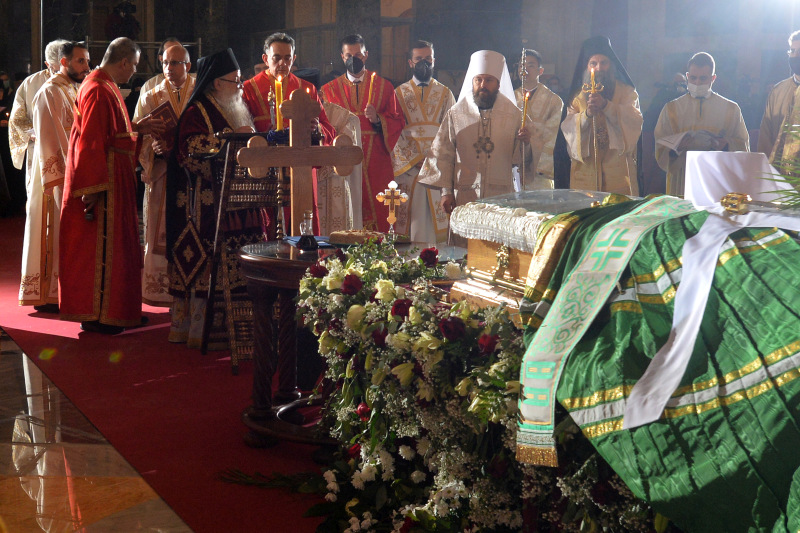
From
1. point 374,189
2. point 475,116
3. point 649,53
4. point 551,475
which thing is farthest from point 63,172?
point 649,53

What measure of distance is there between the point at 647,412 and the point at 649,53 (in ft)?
35.4

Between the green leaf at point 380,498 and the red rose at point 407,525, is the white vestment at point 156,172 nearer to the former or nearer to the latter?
the green leaf at point 380,498

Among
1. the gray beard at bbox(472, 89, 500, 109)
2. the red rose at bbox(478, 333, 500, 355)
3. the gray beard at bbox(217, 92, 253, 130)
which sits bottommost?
the red rose at bbox(478, 333, 500, 355)

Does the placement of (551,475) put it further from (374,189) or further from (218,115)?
(374,189)

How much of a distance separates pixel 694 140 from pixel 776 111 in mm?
964

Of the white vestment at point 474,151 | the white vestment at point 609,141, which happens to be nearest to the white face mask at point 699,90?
the white vestment at point 609,141

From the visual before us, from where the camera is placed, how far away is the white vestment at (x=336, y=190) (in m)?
6.53

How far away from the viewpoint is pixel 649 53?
1175 cm

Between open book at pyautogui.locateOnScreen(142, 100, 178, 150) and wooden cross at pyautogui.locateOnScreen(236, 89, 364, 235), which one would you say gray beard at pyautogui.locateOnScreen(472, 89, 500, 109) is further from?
wooden cross at pyautogui.locateOnScreen(236, 89, 364, 235)

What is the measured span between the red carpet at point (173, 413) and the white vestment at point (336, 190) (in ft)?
4.64

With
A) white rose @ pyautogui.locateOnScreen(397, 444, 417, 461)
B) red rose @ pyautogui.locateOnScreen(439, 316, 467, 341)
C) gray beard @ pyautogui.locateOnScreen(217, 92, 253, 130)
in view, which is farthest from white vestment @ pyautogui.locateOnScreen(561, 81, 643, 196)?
red rose @ pyautogui.locateOnScreen(439, 316, 467, 341)

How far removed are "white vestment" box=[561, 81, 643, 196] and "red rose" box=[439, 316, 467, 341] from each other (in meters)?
4.20

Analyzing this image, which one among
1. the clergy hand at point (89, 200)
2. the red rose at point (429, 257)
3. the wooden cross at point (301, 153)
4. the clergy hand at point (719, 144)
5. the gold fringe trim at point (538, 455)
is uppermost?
the clergy hand at point (719, 144)

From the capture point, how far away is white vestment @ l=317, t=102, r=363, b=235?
257 inches
